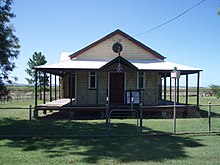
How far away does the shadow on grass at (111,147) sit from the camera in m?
6.48

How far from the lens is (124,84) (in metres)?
17.9

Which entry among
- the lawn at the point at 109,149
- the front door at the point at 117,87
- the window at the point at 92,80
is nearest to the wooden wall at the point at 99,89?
the window at the point at 92,80

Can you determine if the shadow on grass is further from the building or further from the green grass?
the building

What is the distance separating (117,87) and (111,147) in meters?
10.5

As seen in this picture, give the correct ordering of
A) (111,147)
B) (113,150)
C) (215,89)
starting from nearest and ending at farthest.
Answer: (113,150)
(111,147)
(215,89)

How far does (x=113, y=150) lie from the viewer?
7.16 metres

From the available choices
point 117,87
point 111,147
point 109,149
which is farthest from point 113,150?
point 117,87

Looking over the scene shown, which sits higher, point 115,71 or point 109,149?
point 115,71

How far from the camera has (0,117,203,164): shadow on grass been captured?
648 cm

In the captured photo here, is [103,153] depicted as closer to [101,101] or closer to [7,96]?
[7,96]

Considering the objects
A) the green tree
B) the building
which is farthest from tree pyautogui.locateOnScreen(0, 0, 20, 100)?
the green tree

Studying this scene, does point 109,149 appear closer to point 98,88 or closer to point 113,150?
point 113,150

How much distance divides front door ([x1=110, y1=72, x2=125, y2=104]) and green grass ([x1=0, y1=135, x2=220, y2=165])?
8.91 metres

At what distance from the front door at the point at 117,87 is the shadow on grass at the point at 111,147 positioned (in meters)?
8.80
